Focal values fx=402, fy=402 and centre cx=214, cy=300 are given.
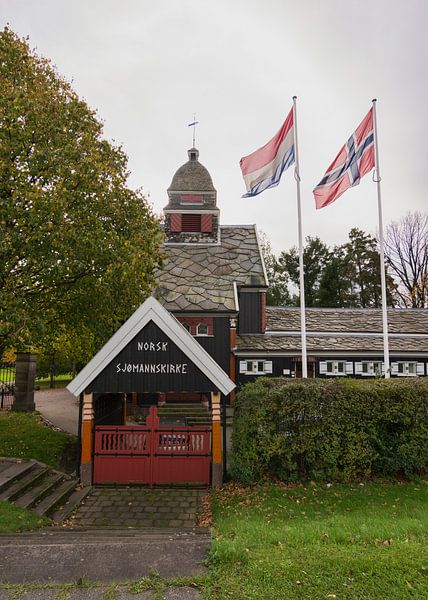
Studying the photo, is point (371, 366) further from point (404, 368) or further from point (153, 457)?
point (153, 457)

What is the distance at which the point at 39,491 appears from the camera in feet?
33.0

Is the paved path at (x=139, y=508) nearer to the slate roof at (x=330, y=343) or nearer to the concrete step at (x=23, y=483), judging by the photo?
the concrete step at (x=23, y=483)

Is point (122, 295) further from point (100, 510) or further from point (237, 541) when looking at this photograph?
point (237, 541)

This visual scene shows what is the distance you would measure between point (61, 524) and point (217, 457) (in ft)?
13.9

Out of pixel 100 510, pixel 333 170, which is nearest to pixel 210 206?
pixel 333 170

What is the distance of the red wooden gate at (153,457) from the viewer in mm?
11117

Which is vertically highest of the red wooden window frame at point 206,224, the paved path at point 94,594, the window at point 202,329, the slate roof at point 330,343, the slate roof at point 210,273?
the red wooden window frame at point 206,224

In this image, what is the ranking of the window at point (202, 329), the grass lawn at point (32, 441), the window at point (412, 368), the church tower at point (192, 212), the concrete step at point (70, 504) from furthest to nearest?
the church tower at point (192, 212), the window at point (412, 368), the window at point (202, 329), the grass lawn at point (32, 441), the concrete step at point (70, 504)

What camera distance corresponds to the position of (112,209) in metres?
13.2

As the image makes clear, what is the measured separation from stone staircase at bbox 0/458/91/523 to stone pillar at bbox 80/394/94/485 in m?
0.31

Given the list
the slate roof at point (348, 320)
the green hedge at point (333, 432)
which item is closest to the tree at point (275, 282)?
the slate roof at point (348, 320)

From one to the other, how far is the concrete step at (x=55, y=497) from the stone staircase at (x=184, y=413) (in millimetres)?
8550

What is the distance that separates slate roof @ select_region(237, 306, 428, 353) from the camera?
75.7 ft

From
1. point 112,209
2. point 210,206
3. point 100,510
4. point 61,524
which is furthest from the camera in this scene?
point 210,206
